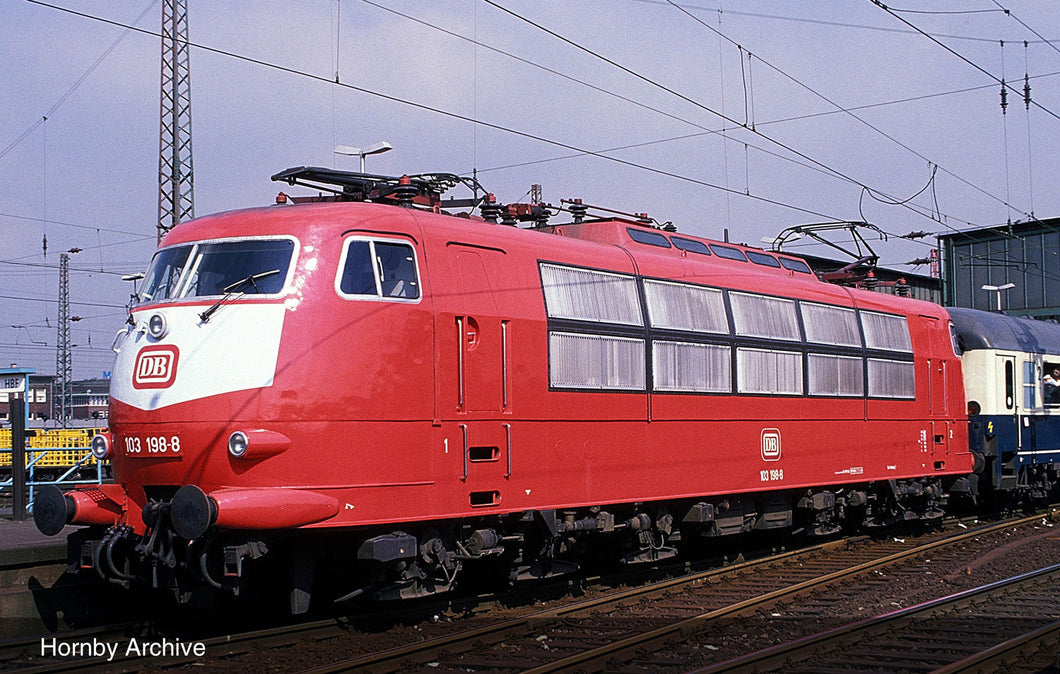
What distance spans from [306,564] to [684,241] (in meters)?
6.98

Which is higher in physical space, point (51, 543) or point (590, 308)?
point (590, 308)

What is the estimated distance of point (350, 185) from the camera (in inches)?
443

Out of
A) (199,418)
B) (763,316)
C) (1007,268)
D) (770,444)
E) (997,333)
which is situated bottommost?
(770,444)

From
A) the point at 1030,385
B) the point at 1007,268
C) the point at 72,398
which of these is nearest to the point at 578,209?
the point at 1030,385

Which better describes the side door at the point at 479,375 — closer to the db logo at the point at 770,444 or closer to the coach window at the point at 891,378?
the db logo at the point at 770,444

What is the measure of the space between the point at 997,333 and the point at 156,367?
17.0m

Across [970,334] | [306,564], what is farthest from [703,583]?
[970,334]

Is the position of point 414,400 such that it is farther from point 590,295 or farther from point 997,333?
point 997,333

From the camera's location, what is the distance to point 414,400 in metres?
9.57

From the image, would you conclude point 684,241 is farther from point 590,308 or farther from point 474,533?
point 474,533

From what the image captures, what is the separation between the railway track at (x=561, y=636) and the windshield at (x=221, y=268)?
3026mm

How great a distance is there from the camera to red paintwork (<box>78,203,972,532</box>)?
8875 mm

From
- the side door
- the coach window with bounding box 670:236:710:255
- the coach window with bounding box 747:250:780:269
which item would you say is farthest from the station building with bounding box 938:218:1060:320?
the side door

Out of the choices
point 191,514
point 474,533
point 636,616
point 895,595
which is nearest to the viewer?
point 191,514
